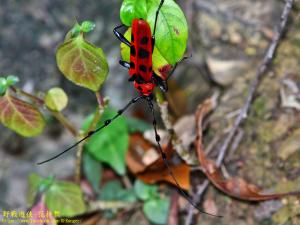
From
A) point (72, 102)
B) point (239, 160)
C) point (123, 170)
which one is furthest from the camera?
point (72, 102)

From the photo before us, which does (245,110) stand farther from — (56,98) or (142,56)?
(56,98)

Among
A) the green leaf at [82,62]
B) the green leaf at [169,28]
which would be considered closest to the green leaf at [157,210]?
the green leaf at [82,62]

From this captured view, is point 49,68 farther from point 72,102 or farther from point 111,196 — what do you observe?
point 111,196

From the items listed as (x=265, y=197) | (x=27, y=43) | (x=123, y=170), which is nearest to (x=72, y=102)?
(x=27, y=43)

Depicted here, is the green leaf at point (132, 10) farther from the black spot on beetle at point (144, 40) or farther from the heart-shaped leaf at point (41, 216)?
the heart-shaped leaf at point (41, 216)

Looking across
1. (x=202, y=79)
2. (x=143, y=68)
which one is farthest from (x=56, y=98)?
(x=202, y=79)

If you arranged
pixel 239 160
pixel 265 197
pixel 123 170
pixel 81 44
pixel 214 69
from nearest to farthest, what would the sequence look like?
pixel 81 44 < pixel 265 197 < pixel 239 160 < pixel 123 170 < pixel 214 69

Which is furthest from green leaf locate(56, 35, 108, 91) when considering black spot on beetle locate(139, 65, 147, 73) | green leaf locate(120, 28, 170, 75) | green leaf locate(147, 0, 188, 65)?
green leaf locate(147, 0, 188, 65)
